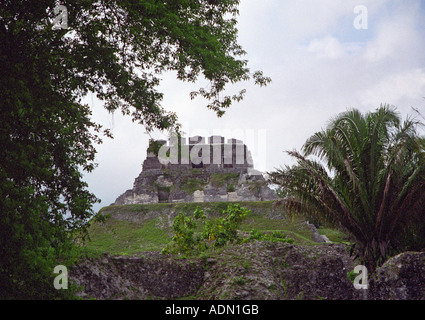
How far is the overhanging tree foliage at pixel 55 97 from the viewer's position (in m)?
4.80

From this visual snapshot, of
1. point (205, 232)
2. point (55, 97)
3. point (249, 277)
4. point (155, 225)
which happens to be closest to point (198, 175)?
point (155, 225)

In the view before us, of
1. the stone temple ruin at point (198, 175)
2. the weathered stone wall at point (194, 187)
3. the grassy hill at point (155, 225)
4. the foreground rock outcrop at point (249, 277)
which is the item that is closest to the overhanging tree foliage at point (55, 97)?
the foreground rock outcrop at point (249, 277)

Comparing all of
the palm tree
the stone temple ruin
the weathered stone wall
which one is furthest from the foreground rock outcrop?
the weathered stone wall

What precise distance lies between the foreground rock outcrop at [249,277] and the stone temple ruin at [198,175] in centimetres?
3144

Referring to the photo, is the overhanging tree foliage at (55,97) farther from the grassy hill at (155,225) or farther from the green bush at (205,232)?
the grassy hill at (155,225)

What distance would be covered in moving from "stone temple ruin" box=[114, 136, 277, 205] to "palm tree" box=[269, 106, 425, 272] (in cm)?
2950

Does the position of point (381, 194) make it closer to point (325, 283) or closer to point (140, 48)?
point (325, 283)

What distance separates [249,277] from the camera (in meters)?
7.91

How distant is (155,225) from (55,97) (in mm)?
29931

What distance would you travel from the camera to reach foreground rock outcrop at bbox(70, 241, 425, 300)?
287 inches

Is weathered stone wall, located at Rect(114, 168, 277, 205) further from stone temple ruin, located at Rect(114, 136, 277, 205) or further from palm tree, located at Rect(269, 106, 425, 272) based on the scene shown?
palm tree, located at Rect(269, 106, 425, 272)

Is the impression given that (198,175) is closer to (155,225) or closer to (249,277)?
(155,225)

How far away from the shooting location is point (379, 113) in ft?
35.4
